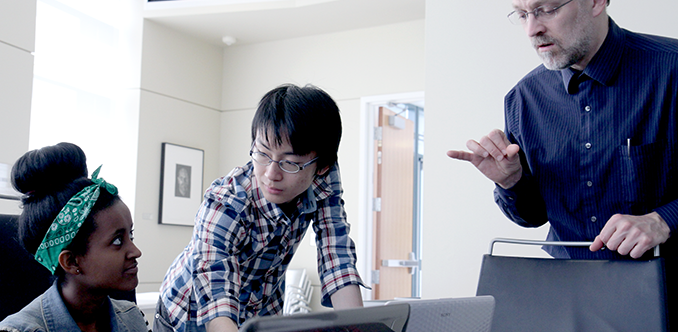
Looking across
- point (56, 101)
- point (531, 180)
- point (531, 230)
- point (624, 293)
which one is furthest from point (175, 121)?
point (624, 293)

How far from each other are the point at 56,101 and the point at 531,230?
3.64m

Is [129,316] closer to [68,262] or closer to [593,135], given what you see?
[68,262]

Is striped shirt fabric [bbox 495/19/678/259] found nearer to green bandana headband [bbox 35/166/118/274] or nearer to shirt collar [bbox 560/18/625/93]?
shirt collar [bbox 560/18/625/93]

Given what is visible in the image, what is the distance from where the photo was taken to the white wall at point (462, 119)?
8.09ft

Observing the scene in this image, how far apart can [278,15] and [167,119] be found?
51.0 inches

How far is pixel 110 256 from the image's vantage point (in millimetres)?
1208

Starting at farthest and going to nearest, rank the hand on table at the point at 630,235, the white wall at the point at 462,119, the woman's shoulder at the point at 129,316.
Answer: the white wall at the point at 462,119
the woman's shoulder at the point at 129,316
the hand on table at the point at 630,235

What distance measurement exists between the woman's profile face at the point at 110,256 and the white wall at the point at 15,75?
9.09ft

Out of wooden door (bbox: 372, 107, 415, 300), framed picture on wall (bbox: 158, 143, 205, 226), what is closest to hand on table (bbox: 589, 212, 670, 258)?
wooden door (bbox: 372, 107, 415, 300)

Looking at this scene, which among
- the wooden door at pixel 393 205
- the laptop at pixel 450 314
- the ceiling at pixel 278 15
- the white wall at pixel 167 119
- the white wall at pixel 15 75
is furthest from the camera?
the wooden door at pixel 393 205

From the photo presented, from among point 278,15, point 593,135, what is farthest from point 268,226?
point 278,15

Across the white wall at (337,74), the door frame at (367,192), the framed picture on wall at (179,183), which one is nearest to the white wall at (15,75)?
the framed picture on wall at (179,183)

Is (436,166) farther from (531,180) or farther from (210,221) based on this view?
(210,221)

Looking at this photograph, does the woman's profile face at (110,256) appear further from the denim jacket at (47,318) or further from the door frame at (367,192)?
the door frame at (367,192)
